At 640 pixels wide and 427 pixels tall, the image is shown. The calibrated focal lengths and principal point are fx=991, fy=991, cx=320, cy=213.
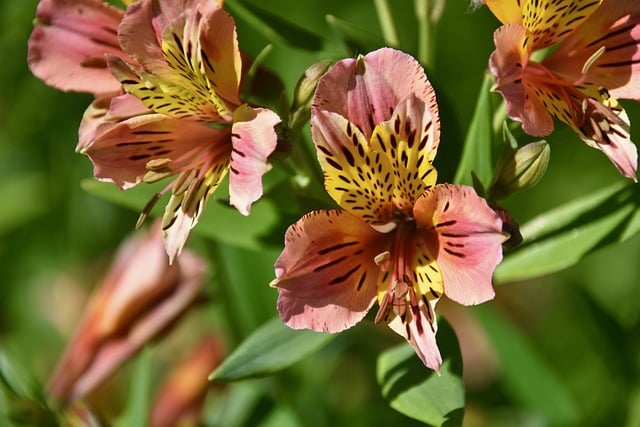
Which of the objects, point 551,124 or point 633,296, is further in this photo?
point 633,296

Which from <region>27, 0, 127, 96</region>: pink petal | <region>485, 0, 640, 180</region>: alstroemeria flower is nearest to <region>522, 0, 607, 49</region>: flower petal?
<region>485, 0, 640, 180</region>: alstroemeria flower

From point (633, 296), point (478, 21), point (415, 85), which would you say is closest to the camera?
point (415, 85)

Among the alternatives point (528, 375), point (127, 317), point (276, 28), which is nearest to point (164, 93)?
point (276, 28)

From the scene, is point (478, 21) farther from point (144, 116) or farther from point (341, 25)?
point (144, 116)

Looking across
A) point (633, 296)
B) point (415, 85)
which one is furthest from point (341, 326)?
point (633, 296)

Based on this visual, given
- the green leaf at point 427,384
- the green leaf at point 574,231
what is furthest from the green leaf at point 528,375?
the green leaf at point 427,384

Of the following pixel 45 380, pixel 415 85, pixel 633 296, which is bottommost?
pixel 45 380

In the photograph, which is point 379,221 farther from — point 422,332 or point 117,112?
point 117,112
